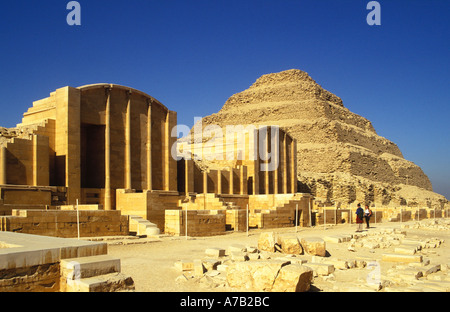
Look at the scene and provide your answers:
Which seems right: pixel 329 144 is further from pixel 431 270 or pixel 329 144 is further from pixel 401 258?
pixel 431 270

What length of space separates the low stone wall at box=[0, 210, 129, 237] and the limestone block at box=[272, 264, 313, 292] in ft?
25.6

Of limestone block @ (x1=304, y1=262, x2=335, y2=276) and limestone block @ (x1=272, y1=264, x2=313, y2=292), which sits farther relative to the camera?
limestone block @ (x1=304, y1=262, x2=335, y2=276)

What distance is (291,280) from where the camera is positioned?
19.8ft

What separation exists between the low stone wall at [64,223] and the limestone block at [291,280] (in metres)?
7.80

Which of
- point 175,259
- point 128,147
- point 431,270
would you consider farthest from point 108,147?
point 431,270

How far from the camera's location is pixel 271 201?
25469 mm

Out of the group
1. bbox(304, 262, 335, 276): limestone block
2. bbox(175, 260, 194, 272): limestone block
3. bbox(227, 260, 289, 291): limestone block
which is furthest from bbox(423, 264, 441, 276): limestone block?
bbox(175, 260, 194, 272): limestone block

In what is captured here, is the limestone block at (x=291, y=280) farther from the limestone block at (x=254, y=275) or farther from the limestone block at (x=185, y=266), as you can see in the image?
the limestone block at (x=185, y=266)

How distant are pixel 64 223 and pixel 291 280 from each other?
8346 millimetres

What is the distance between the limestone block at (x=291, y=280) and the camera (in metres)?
6.01

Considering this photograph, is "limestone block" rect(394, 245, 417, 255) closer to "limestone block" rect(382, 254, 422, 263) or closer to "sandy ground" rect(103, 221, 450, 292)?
"sandy ground" rect(103, 221, 450, 292)

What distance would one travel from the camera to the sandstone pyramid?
48.3 m
